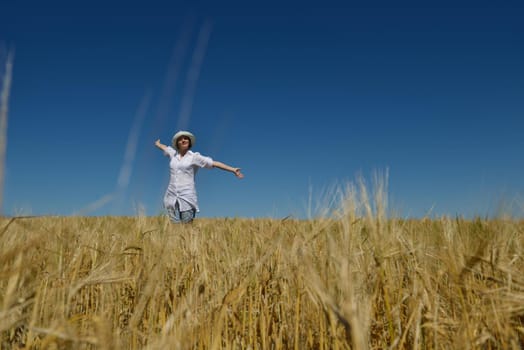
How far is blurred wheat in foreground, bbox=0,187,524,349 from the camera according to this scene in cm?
102

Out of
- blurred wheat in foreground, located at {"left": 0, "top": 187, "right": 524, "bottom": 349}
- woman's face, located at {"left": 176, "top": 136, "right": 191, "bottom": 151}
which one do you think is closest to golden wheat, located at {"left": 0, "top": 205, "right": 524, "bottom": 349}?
blurred wheat in foreground, located at {"left": 0, "top": 187, "right": 524, "bottom": 349}

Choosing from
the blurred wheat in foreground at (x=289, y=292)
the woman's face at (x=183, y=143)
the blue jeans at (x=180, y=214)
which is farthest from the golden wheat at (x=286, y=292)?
the woman's face at (x=183, y=143)

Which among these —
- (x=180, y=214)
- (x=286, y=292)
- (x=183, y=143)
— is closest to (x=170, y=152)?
(x=183, y=143)

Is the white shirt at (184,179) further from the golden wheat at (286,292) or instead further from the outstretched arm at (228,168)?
the golden wheat at (286,292)

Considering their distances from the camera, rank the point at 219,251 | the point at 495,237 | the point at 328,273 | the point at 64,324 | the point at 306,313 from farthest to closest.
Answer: the point at 219,251 → the point at 495,237 → the point at 306,313 → the point at 328,273 → the point at 64,324

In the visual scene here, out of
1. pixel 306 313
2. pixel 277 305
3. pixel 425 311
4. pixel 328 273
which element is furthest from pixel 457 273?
pixel 277 305

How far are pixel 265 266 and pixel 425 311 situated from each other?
602 mm

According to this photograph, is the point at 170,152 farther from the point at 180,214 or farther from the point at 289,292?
the point at 289,292

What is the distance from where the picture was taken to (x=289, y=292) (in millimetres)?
1427

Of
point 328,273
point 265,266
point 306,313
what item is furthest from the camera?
point 265,266

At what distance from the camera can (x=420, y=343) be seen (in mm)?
1167

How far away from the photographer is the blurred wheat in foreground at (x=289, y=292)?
1.02 meters

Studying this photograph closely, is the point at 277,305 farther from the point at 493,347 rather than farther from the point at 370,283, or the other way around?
the point at 493,347

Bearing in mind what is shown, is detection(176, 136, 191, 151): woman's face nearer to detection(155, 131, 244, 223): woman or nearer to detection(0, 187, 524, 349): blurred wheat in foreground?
detection(155, 131, 244, 223): woman
